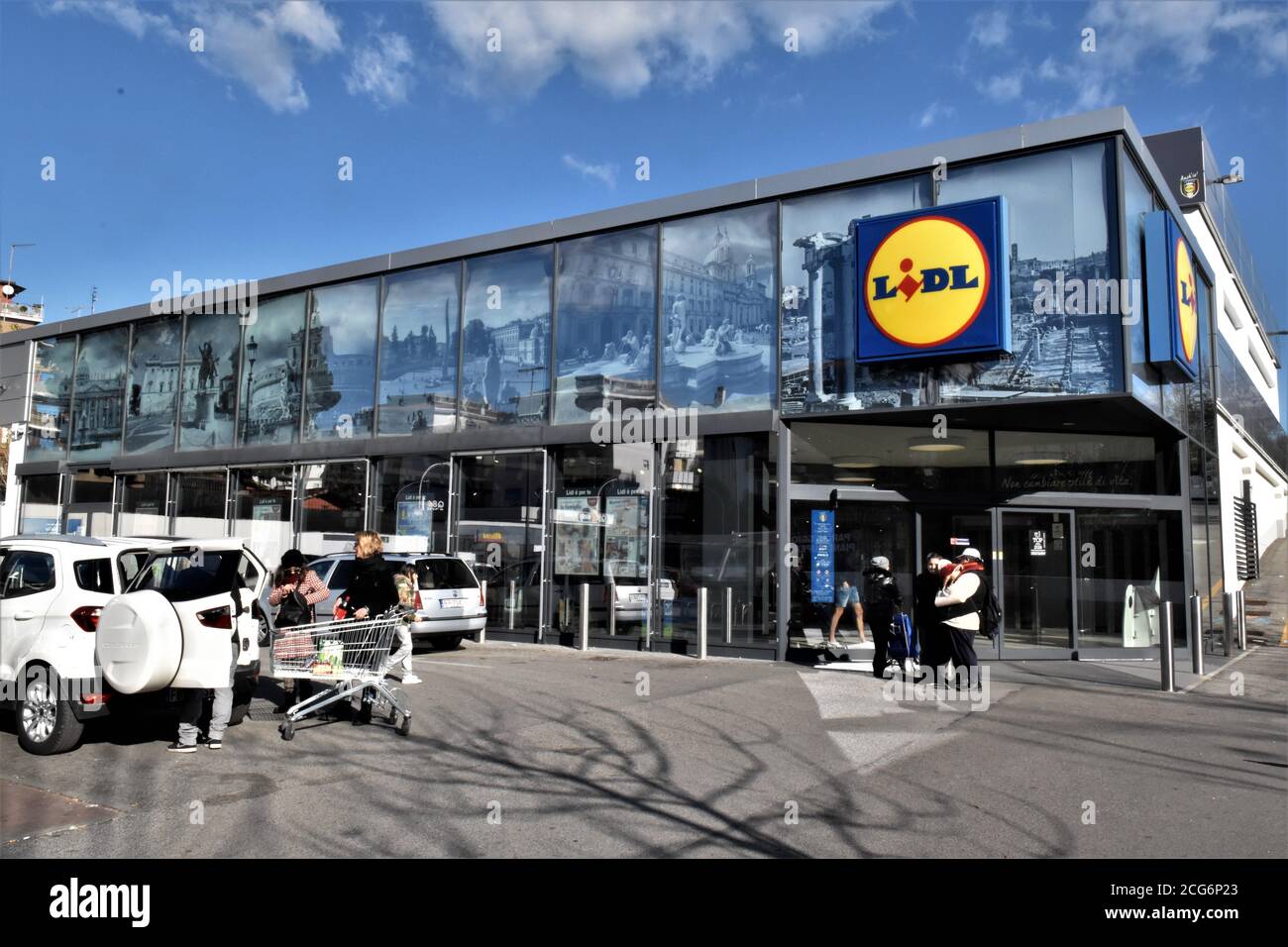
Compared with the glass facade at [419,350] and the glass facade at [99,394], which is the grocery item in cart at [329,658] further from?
the glass facade at [99,394]

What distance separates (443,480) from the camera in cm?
1841

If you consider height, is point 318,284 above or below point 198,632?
above

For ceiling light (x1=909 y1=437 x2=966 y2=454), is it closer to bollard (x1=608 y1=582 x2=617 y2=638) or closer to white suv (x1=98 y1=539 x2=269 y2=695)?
bollard (x1=608 y1=582 x2=617 y2=638)

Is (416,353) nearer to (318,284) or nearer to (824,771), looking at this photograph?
(318,284)

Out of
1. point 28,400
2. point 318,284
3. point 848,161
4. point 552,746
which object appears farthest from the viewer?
point 28,400

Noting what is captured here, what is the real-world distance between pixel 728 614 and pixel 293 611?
7.64m

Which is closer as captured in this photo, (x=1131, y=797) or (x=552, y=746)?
(x=1131, y=797)

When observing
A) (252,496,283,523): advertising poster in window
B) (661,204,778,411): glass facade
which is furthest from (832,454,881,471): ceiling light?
(252,496,283,523): advertising poster in window

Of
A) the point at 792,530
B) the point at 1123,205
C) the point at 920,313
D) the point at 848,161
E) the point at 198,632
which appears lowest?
the point at 198,632

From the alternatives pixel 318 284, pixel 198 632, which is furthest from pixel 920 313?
pixel 318 284

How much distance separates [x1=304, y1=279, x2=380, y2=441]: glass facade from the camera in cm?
1994

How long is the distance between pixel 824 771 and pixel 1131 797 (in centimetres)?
210

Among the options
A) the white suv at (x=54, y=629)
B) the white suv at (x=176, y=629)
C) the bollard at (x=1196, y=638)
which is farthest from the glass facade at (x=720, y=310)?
the white suv at (x=54, y=629)
